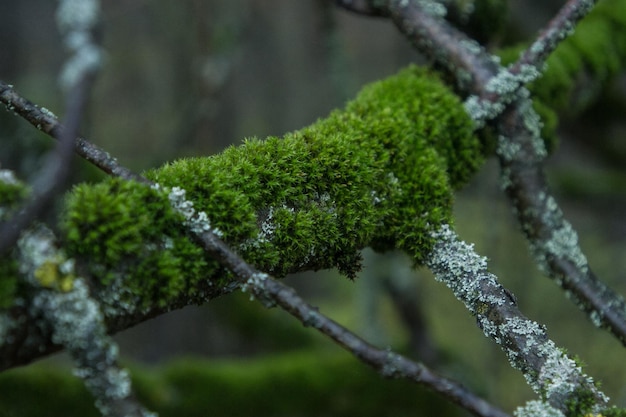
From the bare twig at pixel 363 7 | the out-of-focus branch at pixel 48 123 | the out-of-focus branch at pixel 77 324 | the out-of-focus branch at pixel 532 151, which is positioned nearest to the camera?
the out-of-focus branch at pixel 77 324

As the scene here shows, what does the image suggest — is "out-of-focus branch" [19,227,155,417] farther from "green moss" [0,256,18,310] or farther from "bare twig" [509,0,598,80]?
"bare twig" [509,0,598,80]

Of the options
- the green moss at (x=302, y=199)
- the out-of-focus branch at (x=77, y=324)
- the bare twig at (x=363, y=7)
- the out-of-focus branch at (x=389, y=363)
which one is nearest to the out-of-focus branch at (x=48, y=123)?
the green moss at (x=302, y=199)

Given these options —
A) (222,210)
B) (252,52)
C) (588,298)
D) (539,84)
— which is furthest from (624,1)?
(252,52)

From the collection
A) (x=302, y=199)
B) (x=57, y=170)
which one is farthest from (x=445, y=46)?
(x=57, y=170)

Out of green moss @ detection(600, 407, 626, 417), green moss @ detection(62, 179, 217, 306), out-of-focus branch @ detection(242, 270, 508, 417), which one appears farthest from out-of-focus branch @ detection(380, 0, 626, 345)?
green moss @ detection(62, 179, 217, 306)

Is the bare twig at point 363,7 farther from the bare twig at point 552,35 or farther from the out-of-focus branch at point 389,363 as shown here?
the out-of-focus branch at point 389,363

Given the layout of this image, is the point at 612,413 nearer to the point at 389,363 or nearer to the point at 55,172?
the point at 389,363
